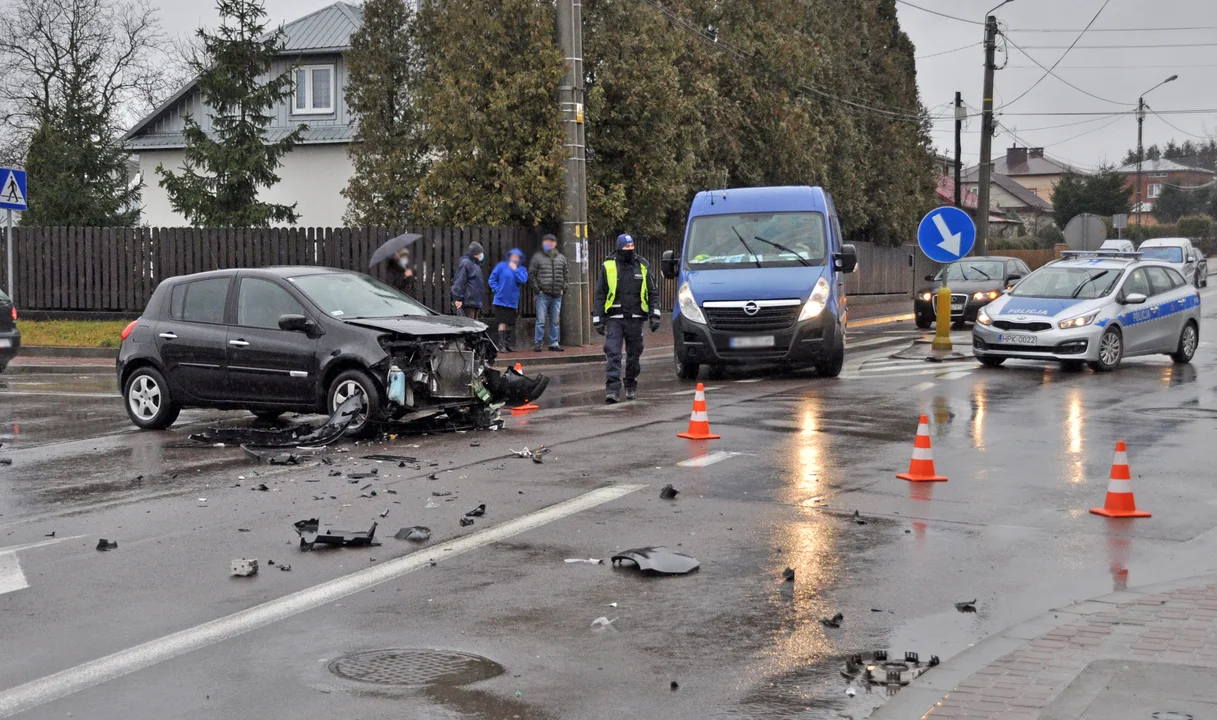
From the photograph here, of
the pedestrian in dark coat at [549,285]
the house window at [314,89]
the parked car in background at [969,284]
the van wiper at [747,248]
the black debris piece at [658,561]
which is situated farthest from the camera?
the house window at [314,89]

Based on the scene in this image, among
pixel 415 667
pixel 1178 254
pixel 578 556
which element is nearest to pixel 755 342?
pixel 578 556

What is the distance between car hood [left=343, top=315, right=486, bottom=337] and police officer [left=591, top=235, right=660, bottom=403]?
2364 millimetres

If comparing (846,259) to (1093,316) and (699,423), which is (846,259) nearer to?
(1093,316)

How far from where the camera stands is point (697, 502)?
9188 millimetres

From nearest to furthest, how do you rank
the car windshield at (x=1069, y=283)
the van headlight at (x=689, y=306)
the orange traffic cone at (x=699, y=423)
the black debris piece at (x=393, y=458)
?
the black debris piece at (x=393, y=458) → the orange traffic cone at (x=699, y=423) → the van headlight at (x=689, y=306) → the car windshield at (x=1069, y=283)

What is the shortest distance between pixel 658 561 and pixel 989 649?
2108 mm

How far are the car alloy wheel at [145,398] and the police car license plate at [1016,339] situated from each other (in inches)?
426

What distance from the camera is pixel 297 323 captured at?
12.7 m

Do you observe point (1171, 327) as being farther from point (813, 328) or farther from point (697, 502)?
point (697, 502)

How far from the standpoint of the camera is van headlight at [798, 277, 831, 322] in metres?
17.0

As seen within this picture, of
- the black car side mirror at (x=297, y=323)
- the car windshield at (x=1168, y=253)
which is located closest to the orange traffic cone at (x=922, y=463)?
the black car side mirror at (x=297, y=323)

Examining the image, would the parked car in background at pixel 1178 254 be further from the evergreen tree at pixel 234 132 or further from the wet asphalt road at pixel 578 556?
the wet asphalt road at pixel 578 556

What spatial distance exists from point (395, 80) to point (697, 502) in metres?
28.6

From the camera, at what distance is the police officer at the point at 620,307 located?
15078mm
